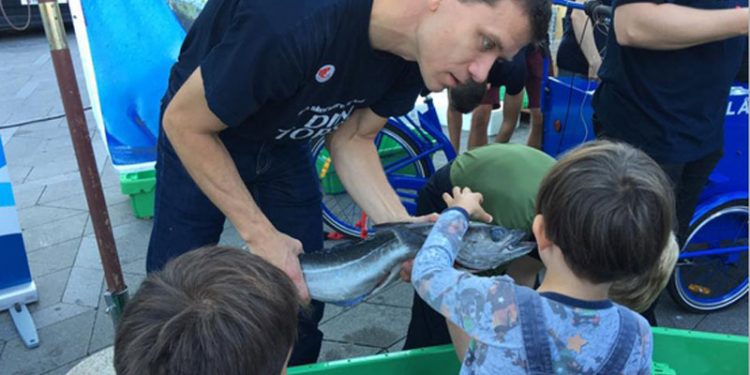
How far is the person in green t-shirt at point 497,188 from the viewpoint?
1.96 m

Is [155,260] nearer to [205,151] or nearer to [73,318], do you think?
[205,151]

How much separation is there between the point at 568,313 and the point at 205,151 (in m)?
0.96

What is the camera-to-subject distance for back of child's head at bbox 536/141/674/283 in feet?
4.09

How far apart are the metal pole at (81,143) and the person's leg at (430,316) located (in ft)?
3.40

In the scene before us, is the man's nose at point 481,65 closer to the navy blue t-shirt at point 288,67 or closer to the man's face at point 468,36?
the man's face at point 468,36

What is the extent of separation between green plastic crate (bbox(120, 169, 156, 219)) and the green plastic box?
2408mm

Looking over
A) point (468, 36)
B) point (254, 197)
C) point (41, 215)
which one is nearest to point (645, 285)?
point (468, 36)

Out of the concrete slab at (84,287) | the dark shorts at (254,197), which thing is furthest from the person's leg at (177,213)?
the concrete slab at (84,287)

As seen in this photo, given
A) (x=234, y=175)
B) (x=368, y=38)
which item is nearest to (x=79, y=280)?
(x=234, y=175)

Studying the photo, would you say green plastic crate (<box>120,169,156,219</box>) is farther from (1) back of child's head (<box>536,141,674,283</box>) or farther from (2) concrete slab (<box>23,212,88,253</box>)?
(1) back of child's head (<box>536,141,674,283</box>)

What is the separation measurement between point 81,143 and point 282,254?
3.16ft

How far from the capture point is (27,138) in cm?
586

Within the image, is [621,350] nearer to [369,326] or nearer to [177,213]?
[177,213]

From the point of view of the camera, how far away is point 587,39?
3246mm
